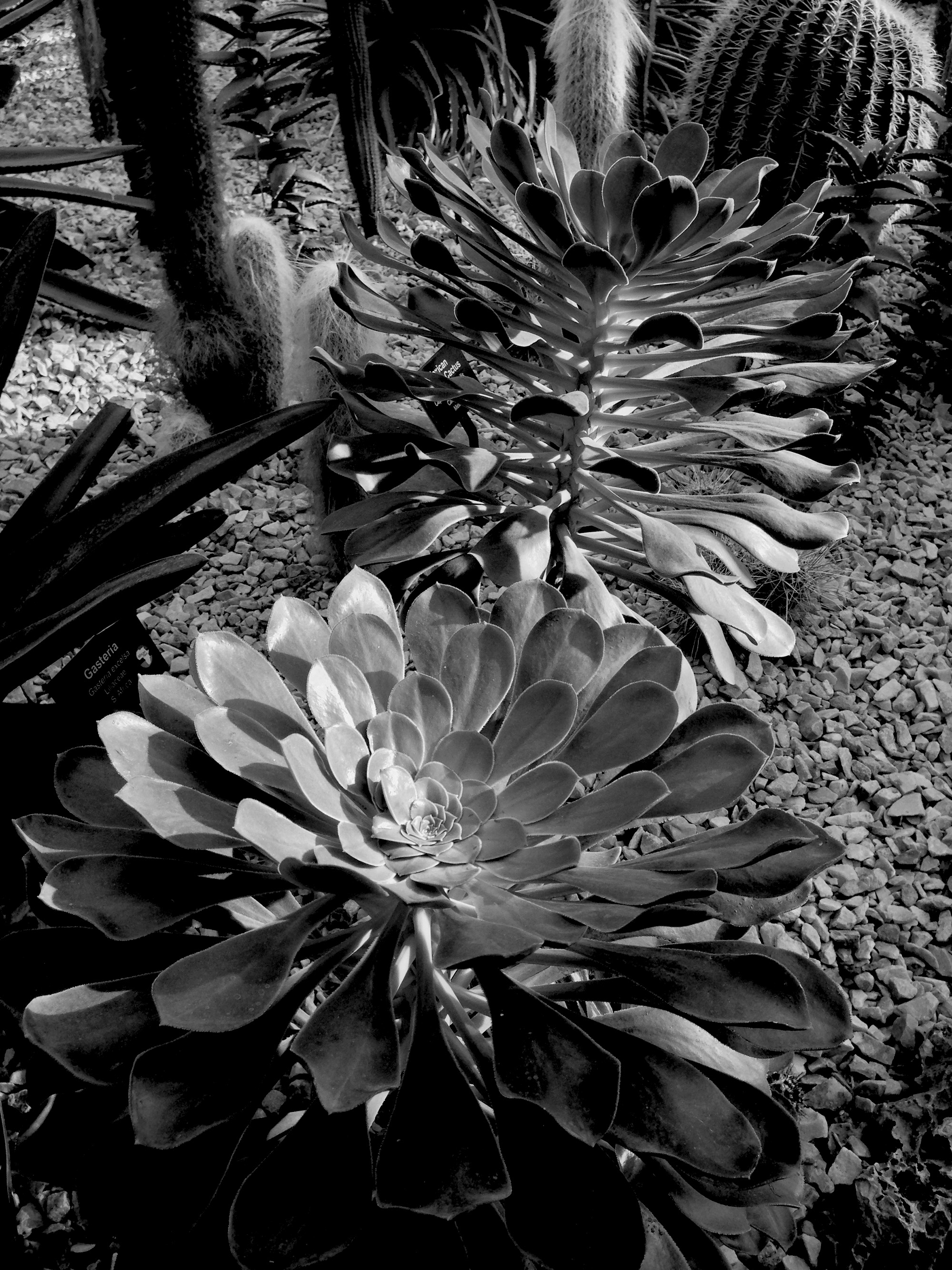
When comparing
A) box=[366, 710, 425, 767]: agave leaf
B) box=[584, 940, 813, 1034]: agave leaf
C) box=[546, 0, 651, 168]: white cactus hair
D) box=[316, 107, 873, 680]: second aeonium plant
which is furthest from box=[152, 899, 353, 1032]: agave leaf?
box=[546, 0, 651, 168]: white cactus hair

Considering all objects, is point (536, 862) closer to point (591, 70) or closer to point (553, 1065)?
point (553, 1065)

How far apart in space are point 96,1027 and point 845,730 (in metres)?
1.23

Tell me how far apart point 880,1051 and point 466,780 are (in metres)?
0.74

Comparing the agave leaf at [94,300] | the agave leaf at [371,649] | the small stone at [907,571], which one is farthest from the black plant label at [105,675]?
the small stone at [907,571]

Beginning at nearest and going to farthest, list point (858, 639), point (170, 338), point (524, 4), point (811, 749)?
point (811, 749) < point (858, 639) < point (170, 338) < point (524, 4)

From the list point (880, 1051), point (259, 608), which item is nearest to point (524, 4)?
point (259, 608)

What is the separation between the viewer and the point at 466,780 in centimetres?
62

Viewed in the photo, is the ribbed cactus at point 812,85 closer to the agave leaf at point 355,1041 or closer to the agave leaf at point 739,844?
the agave leaf at point 739,844

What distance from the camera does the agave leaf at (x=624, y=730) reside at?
1.96ft

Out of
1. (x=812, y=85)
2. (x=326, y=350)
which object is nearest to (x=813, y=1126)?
(x=326, y=350)

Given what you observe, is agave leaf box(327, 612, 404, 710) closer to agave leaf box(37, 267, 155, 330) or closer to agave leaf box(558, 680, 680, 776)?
agave leaf box(558, 680, 680, 776)

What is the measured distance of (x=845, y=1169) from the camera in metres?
0.94

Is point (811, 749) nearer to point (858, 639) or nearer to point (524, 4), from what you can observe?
point (858, 639)

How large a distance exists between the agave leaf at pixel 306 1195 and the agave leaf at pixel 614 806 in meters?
0.21
